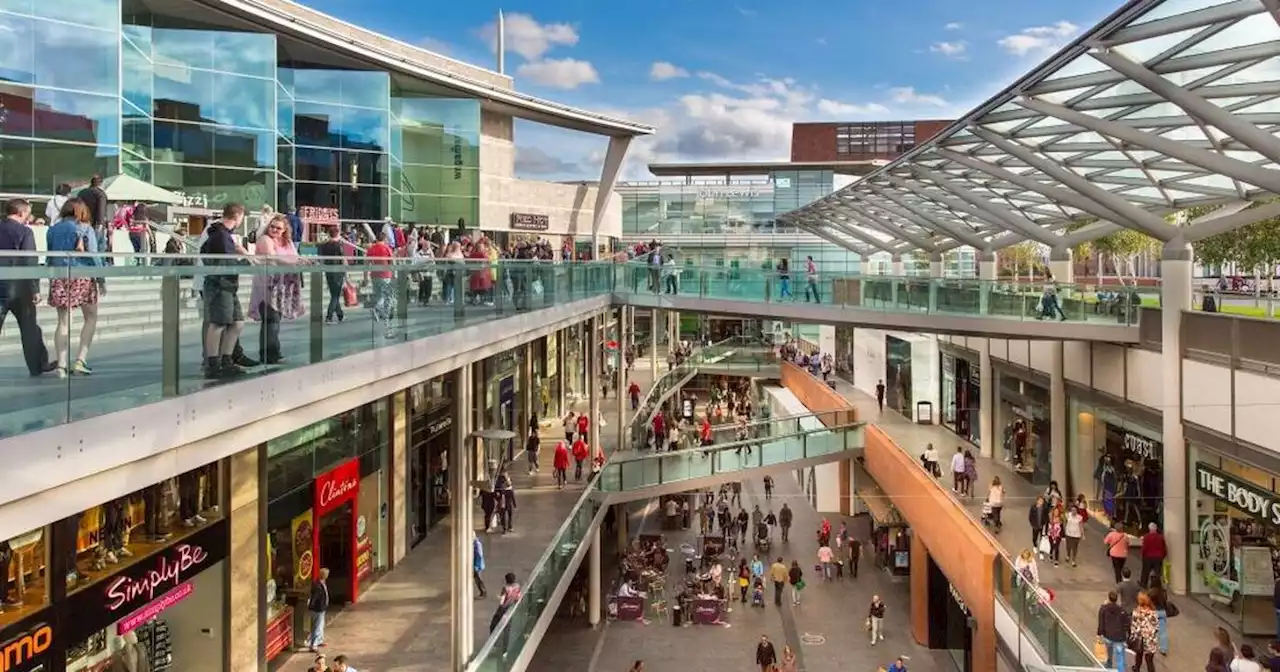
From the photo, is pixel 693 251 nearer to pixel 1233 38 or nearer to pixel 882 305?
pixel 882 305

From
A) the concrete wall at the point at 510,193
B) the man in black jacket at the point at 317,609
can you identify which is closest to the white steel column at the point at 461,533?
the man in black jacket at the point at 317,609

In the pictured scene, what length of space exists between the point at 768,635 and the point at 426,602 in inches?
415

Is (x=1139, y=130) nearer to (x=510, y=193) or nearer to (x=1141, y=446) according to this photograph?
(x=1141, y=446)

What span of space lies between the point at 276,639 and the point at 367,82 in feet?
62.2

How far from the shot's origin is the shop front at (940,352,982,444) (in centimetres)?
2722

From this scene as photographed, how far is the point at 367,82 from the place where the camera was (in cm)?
2666

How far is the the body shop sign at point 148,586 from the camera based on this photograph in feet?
27.5

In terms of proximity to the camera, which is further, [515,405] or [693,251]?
[693,251]

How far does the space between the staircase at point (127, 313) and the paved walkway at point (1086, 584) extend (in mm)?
11920

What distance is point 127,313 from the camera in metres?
5.05

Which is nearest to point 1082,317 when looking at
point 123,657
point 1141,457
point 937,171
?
point 1141,457

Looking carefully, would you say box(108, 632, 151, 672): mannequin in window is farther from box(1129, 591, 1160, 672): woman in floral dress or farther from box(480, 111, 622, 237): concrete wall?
box(480, 111, 622, 237): concrete wall

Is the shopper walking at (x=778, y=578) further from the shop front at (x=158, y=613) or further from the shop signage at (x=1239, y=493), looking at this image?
the shop front at (x=158, y=613)

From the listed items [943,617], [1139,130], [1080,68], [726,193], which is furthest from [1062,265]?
[726,193]
